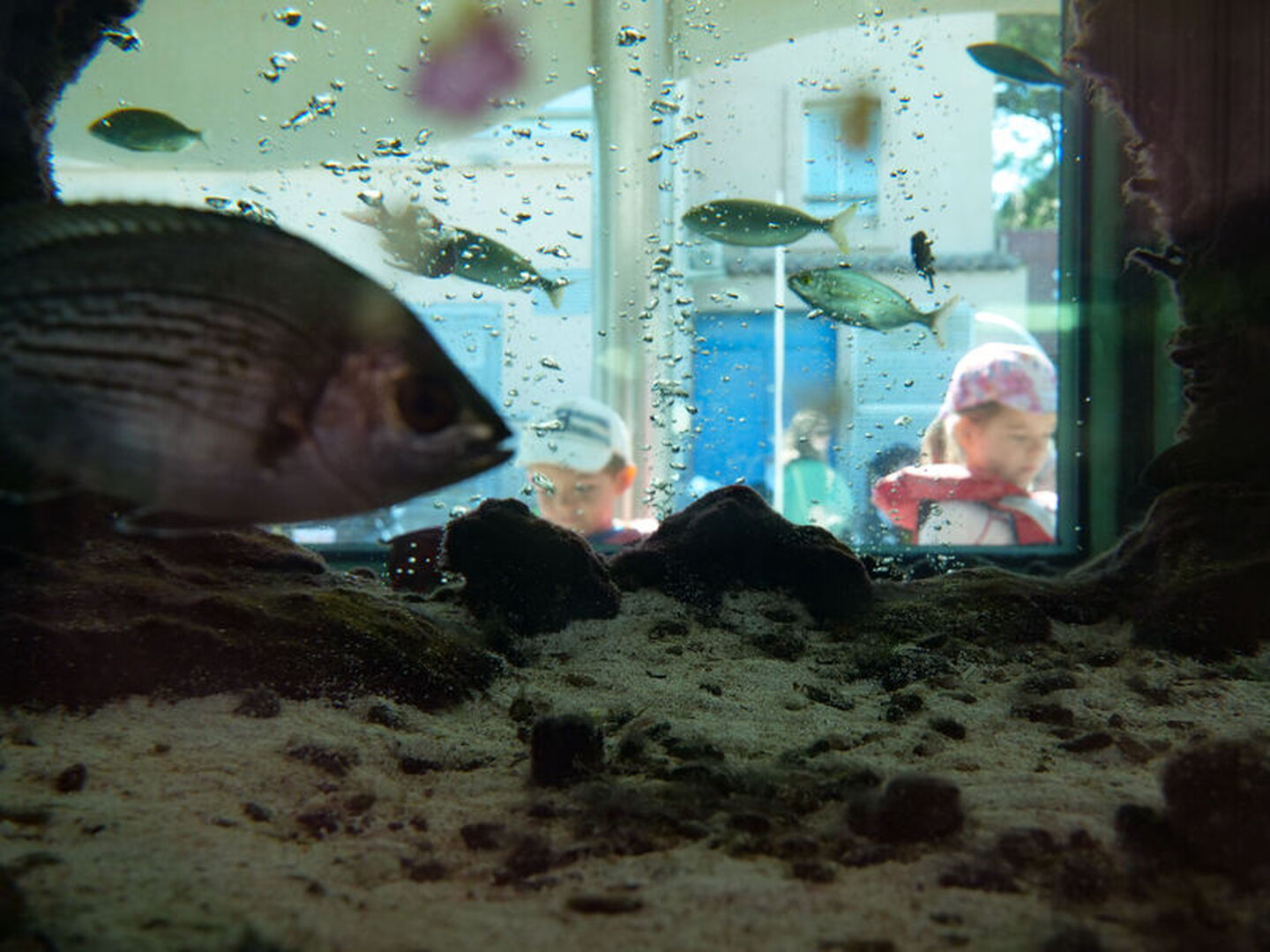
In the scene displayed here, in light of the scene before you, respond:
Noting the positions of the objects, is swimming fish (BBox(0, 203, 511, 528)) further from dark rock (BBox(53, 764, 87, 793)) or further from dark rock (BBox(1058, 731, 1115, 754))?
dark rock (BBox(1058, 731, 1115, 754))

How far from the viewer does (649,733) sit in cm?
223

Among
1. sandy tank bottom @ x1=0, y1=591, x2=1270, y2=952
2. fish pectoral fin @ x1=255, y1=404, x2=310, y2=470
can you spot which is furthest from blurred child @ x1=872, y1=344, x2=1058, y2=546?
fish pectoral fin @ x1=255, y1=404, x2=310, y2=470

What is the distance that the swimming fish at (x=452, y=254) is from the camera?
411 cm

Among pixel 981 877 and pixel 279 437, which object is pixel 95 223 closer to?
pixel 279 437

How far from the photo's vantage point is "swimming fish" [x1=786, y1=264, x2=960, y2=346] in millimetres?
4340

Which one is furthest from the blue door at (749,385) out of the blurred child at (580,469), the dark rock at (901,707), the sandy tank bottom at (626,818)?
the dark rock at (901,707)

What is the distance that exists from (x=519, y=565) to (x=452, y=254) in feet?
5.33

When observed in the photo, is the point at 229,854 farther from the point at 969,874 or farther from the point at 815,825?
the point at 969,874

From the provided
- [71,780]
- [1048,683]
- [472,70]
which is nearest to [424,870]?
[71,780]

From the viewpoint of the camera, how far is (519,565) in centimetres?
333

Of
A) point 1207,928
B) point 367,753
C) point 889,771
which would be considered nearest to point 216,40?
point 367,753

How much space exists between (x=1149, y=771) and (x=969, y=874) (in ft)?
2.70

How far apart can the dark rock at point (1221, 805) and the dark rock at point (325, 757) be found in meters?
1.68

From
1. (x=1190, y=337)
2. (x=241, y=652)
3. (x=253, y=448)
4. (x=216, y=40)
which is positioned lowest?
(x=241, y=652)
